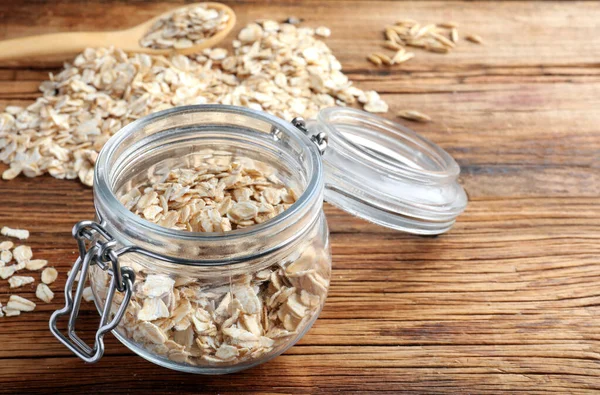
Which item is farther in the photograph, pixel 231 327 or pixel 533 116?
pixel 533 116

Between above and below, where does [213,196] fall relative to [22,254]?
above

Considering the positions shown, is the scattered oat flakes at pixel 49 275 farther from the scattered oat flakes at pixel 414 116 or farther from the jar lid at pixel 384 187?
the scattered oat flakes at pixel 414 116

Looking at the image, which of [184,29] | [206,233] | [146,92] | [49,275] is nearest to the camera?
[206,233]

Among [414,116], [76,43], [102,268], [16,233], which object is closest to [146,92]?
[76,43]

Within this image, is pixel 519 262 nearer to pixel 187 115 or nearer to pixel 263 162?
pixel 263 162

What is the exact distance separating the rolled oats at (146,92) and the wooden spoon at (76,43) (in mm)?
21

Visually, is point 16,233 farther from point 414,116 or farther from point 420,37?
point 420,37

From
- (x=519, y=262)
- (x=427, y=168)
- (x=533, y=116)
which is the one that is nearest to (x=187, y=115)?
(x=427, y=168)

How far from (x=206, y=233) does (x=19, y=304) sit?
1.06ft

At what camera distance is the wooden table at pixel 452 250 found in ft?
2.65

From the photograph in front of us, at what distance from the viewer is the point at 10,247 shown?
94 cm

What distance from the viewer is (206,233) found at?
0.67 meters

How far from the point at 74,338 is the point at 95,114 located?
Result: 523mm

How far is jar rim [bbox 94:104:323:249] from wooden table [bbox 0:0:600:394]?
21 centimetres
